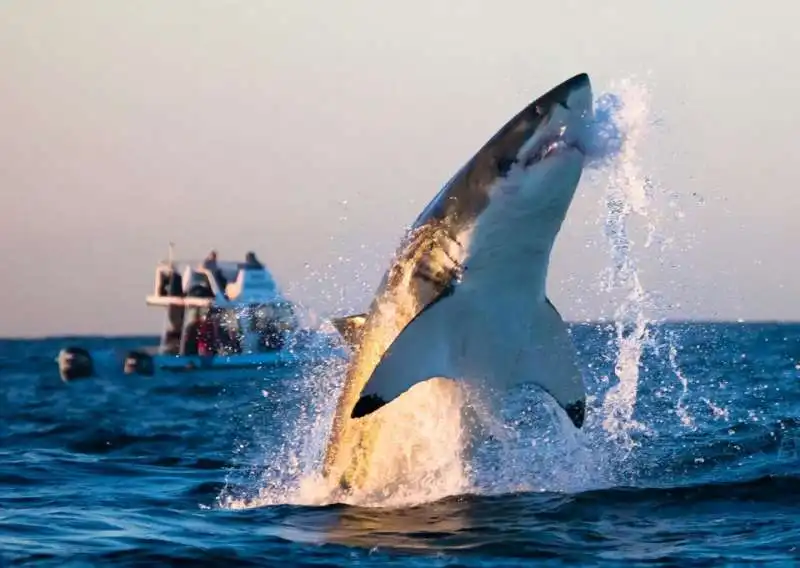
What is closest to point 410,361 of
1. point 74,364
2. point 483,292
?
point 483,292

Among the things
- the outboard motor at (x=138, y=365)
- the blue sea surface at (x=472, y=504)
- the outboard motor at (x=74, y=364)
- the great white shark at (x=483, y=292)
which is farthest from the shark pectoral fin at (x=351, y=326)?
the outboard motor at (x=138, y=365)

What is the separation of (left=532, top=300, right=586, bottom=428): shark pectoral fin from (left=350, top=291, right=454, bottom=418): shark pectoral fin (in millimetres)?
894

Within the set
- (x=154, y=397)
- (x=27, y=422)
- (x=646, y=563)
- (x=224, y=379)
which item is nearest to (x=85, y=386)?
(x=224, y=379)

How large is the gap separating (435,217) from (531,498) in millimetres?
2509

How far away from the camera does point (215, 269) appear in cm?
4788

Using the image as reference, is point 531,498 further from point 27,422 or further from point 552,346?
point 27,422

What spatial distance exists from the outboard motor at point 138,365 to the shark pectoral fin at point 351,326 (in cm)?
3544

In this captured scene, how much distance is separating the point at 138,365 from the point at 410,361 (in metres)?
36.7

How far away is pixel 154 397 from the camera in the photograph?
111ft

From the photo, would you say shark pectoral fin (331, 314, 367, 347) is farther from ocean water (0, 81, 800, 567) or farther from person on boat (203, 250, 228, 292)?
person on boat (203, 250, 228, 292)

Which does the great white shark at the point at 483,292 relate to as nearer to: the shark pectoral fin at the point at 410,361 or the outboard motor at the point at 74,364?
the shark pectoral fin at the point at 410,361

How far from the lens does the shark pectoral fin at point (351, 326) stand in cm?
1103

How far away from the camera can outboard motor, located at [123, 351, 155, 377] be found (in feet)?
150


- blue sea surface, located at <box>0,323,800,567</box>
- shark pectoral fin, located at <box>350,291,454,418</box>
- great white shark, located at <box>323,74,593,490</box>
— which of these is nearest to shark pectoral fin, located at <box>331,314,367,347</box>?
great white shark, located at <box>323,74,593,490</box>
